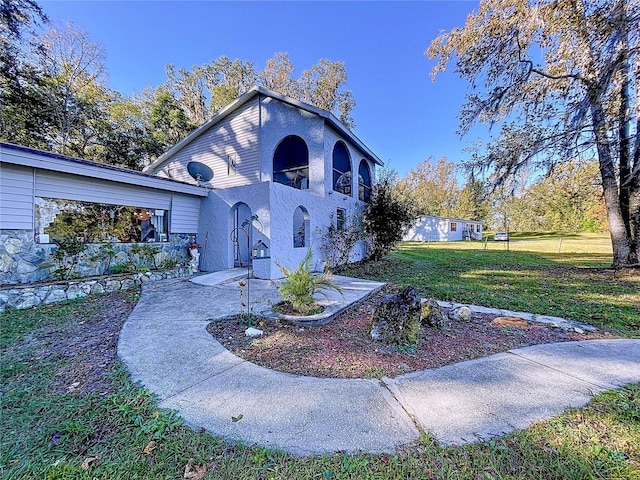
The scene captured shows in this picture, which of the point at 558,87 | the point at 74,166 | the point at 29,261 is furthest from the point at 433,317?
the point at 558,87

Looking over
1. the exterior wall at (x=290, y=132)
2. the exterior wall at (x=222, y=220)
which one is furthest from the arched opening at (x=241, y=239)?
the exterior wall at (x=290, y=132)

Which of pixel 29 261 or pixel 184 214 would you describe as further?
pixel 184 214

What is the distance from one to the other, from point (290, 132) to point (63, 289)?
294 inches

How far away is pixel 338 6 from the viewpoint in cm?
876

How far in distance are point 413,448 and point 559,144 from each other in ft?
32.4

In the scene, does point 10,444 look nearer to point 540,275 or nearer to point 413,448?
point 413,448

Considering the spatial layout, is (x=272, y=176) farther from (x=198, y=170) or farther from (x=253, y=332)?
(x=253, y=332)

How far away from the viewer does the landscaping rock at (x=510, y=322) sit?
162 inches

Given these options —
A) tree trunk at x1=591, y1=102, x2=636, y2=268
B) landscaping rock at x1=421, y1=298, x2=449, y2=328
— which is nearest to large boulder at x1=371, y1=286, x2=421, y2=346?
landscaping rock at x1=421, y1=298, x2=449, y2=328

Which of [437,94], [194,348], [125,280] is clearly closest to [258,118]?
[125,280]

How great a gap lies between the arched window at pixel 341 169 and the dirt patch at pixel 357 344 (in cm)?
680

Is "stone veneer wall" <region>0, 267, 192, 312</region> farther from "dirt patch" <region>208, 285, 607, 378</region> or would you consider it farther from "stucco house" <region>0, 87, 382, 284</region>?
"dirt patch" <region>208, 285, 607, 378</region>

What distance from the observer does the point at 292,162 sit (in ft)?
32.6

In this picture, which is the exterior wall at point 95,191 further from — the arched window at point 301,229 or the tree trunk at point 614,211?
the tree trunk at point 614,211
